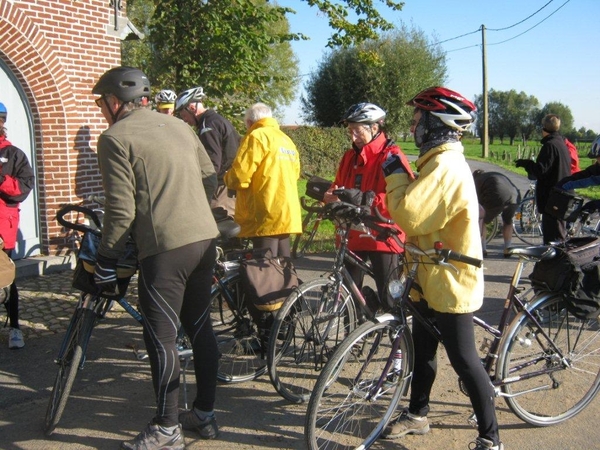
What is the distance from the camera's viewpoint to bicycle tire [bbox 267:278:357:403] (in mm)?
3936

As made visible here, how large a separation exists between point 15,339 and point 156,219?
8.36 ft

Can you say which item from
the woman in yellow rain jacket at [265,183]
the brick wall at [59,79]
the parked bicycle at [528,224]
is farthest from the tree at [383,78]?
the woman in yellow rain jacket at [265,183]

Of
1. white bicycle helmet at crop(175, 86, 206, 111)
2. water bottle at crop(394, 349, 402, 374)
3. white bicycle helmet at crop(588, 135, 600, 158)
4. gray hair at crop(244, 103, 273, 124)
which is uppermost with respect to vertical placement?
white bicycle helmet at crop(175, 86, 206, 111)

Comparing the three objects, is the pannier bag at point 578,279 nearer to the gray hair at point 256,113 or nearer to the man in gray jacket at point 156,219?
the man in gray jacket at point 156,219

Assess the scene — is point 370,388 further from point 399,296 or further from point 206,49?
point 206,49

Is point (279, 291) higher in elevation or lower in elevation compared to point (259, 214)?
lower

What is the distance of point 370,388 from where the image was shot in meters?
3.34

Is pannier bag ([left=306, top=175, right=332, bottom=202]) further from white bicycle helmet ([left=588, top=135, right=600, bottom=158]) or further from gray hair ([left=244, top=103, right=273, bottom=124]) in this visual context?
white bicycle helmet ([left=588, top=135, right=600, bottom=158])

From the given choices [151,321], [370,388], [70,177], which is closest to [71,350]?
[151,321]

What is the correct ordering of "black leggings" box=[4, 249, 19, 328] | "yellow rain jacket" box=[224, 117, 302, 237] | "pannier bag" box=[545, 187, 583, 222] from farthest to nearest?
1. "pannier bag" box=[545, 187, 583, 222]
2. "black leggings" box=[4, 249, 19, 328]
3. "yellow rain jacket" box=[224, 117, 302, 237]

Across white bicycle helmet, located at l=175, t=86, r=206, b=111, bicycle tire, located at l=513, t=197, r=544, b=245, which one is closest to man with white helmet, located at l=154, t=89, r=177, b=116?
white bicycle helmet, located at l=175, t=86, r=206, b=111

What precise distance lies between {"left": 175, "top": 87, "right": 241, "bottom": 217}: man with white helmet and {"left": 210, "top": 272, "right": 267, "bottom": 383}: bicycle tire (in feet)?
5.51

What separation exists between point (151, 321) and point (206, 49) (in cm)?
919

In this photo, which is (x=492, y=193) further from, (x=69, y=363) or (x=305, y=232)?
(x=69, y=363)
